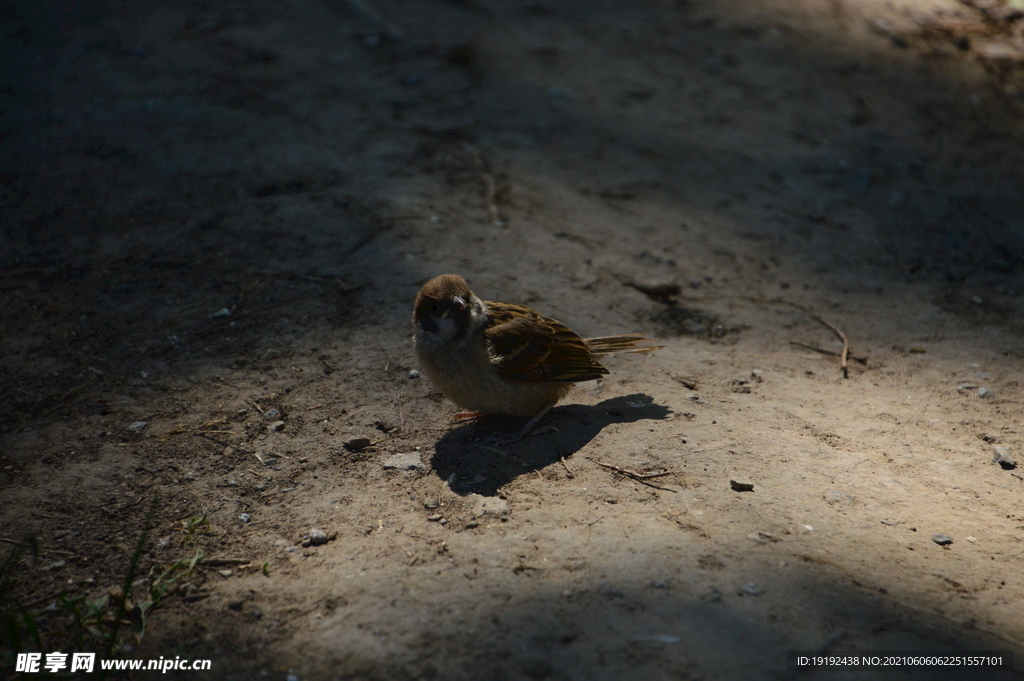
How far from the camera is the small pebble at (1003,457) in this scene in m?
4.27

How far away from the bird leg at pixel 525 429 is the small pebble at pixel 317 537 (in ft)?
3.57

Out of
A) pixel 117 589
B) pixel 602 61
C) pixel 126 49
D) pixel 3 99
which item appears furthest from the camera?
pixel 602 61

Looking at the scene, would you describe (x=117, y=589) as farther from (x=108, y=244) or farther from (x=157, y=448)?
(x=108, y=244)

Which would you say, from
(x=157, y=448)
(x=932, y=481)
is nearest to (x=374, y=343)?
(x=157, y=448)

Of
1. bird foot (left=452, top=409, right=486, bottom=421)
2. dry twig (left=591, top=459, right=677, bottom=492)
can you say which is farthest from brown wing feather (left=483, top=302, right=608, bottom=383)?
dry twig (left=591, top=459, right=677, bottom=492)

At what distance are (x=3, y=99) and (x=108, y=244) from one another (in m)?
2.80

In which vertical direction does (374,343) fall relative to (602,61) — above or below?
below

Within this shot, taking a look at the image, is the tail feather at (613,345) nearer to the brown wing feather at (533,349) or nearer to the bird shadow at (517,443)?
the brown wing feather at (533,349)

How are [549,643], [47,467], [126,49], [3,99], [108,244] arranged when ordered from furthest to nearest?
1. [126,49]
2. [3,99]
3. [108,244]
4. [47,467]
5. [549,643]

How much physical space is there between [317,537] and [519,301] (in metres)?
2.43

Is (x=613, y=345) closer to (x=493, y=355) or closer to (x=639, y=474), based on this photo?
(x=493, y=355)

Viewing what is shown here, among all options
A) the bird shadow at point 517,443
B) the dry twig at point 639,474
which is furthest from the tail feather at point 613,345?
the dry twig at point 639,474

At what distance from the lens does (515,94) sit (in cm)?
771

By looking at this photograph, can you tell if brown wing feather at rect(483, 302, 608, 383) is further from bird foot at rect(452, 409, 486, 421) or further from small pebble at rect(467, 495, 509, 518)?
small pebble at rect(467, 495, 509, 518)
